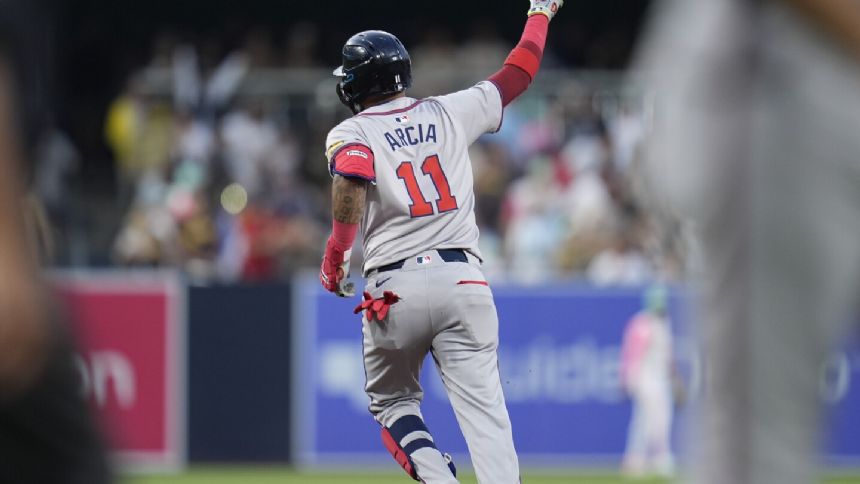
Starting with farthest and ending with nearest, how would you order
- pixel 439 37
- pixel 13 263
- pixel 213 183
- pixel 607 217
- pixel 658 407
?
1. pixel 439 37
2. pixel 213 183
3. pixel 607 217
4. pixel 658 407
5. pixel 13 263

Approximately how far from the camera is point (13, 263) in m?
2.39

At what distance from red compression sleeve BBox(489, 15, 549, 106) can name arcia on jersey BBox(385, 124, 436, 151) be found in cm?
48

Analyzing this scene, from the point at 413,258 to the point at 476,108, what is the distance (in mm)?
798

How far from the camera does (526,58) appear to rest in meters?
7.30

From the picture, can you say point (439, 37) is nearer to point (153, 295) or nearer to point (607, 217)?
point (607, 217)

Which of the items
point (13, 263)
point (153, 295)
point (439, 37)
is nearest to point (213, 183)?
point (153, 295)

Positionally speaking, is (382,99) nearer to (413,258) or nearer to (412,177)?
(412,177)

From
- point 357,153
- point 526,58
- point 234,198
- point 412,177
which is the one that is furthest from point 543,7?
point 234,198

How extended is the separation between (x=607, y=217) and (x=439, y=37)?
4.71 metres

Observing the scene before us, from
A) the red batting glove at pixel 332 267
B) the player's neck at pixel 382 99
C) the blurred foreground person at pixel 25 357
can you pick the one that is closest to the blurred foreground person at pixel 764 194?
the blurred foreground person at pixel 25 357

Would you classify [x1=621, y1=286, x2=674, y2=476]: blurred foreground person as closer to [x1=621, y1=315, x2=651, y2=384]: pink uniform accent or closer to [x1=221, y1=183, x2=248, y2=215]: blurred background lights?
[x1=621, y1=315, x2=651, y2=384]: pink uniform accent

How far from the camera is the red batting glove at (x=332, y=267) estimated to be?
684 centimetres

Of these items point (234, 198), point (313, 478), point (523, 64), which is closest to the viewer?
point (523, 64)

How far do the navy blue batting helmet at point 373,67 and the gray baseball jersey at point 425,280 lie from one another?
0.37ft
